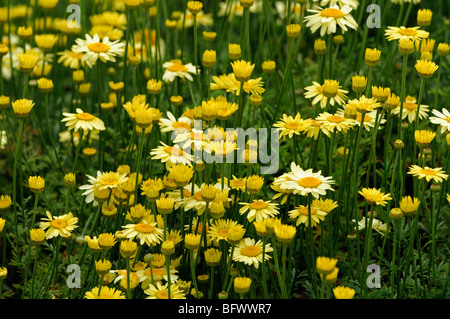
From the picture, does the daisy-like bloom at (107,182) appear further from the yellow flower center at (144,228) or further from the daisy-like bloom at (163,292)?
the daisy-like bloom at (163,292)

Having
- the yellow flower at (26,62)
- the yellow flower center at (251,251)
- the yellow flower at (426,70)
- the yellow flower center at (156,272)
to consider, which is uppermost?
the yellow flower at (426,70)

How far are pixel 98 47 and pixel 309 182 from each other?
1.15 metres

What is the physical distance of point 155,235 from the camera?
1.96 meters

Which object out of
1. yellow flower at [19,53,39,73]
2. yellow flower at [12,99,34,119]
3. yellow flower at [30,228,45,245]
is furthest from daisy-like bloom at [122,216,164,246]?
yellow flower at [19,53,39,73]

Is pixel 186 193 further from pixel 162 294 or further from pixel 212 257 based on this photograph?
pixel 162 294

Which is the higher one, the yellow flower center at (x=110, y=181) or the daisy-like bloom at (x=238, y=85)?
the daisy-like bloom at (x=238, y=85)

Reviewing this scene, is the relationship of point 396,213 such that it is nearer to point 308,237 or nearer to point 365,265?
point 365,265

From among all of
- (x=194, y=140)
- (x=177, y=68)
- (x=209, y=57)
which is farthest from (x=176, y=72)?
(x=194, y=140)

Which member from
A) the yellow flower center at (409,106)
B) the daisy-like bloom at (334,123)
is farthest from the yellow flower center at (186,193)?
the yellow flower center at (409,106)

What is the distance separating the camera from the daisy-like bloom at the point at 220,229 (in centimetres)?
194

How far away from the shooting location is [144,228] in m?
1.95

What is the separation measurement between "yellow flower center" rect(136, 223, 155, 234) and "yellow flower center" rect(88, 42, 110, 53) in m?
0.92

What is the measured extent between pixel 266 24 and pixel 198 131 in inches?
35.5
